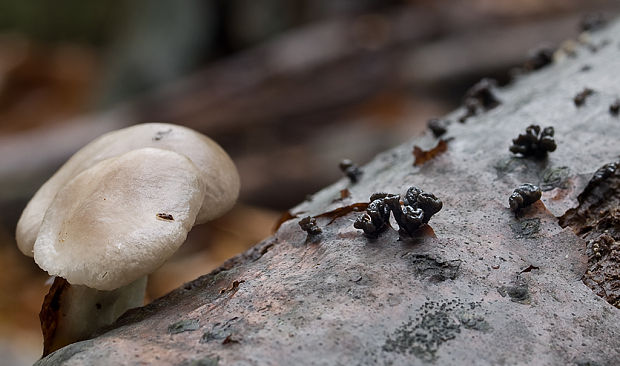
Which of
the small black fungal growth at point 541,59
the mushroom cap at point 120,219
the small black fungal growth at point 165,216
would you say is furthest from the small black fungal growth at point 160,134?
the small black fungal growth at point 541,59

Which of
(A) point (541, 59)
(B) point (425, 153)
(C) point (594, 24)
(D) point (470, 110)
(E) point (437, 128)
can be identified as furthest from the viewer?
(C) point (594, 24)

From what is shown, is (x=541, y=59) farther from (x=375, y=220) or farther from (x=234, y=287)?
(x=234, y=287)

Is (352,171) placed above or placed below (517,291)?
above

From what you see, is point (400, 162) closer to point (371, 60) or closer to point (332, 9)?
point (371, 60)

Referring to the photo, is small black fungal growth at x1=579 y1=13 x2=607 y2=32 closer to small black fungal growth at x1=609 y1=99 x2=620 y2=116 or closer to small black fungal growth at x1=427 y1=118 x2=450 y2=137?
small black fungal growth at x1=609 y1=99 x2=620 y2=116

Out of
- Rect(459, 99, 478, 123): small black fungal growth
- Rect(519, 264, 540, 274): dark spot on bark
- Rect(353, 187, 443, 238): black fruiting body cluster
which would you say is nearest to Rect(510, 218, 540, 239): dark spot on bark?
Rect(519, 264, 540, 274): dark spot on bark

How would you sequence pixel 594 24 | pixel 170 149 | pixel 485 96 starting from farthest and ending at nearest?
pixel 594 24 → pixel 485 96 → pixel 170 149

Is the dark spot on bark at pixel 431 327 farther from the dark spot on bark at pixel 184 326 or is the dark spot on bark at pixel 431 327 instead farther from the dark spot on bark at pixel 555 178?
the dark spot on bark at pixel 555 178

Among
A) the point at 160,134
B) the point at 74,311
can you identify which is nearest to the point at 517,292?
the point at 160,134
